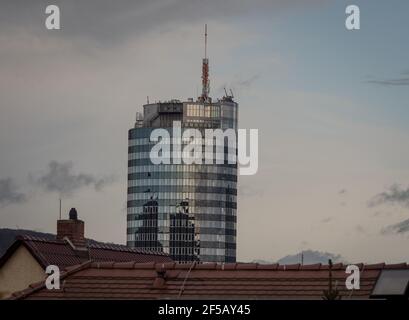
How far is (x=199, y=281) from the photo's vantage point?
46.6 m

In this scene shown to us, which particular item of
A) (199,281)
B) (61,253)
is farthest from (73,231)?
(199,281)

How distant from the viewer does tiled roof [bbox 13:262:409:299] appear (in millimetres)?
45094

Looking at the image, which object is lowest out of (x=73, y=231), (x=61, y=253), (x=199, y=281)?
(x=199, y=281)

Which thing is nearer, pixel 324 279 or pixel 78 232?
pixel 324 279

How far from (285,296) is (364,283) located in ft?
10.9

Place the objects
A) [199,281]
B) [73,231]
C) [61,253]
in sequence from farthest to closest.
Answer: [73,231]
[61,253]
[199,281]

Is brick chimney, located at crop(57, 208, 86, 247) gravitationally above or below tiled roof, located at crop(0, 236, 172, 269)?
above

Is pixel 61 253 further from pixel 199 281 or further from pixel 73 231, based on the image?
pixel 199 281

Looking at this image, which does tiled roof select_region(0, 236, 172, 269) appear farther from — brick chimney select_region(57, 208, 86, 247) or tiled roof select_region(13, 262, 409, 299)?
tiled roof select_region(13, 262, 409, 299)

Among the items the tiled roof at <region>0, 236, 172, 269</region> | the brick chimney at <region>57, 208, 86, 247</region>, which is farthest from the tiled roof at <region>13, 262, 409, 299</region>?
the brick chimney at <region>57, 208, 86, 247</region>
